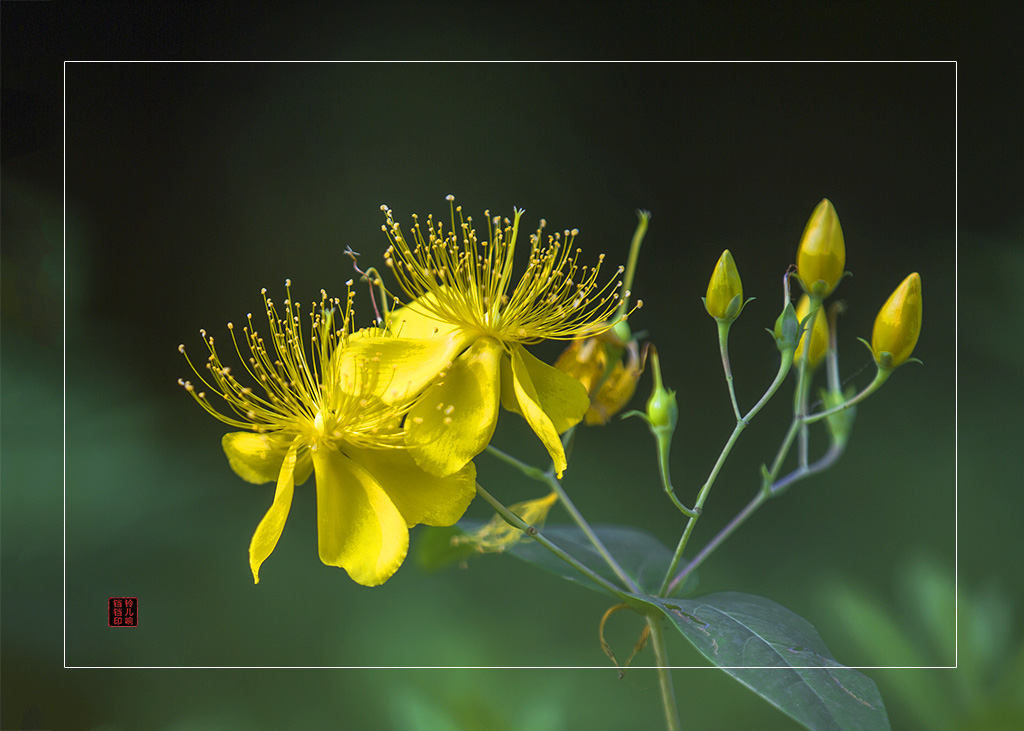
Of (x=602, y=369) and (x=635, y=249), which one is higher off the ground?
(x=635, y=249)

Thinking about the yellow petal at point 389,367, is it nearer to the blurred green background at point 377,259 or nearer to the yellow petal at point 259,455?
the yellow petal at point 259,455

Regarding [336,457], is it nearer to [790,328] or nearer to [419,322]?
[419,322]

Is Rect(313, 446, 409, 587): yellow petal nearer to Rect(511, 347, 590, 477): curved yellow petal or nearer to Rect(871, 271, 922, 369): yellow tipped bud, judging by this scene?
Rect(511, 347, 590, 477): curved yellow petal

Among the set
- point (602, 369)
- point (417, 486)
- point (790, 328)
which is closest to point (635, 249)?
point (602, 369)

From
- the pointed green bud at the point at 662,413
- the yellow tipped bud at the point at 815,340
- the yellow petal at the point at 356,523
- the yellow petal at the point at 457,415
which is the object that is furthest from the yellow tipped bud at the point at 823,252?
the yellow petal at the point at 356,523

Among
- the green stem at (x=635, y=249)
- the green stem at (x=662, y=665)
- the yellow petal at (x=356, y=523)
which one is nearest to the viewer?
the yellow petal at (x=356, y=523)
